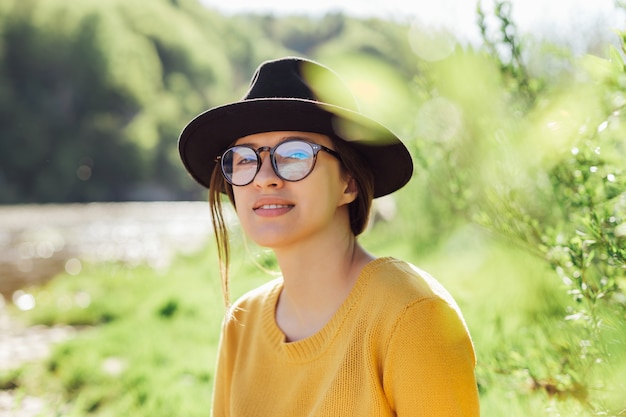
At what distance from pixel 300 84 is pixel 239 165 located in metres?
0.28

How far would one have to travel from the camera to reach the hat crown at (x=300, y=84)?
6.30 feet

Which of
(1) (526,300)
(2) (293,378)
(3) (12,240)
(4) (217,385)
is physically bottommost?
(3) (12,240)

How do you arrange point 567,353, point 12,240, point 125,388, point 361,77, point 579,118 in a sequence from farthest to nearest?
point 12,240 → point 361,77 → point 125,388 → point 567,353 → point 579,118

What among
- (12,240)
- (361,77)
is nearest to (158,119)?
(12,240)

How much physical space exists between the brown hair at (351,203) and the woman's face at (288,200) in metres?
0.04

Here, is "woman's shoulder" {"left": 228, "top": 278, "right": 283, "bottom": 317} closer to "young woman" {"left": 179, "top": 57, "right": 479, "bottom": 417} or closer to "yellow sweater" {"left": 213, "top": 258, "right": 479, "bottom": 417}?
"young woman" {"left": 179, "top": 57, "right": 479, "bottom": 417}

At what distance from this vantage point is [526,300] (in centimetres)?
356

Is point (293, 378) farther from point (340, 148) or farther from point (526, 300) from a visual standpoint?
point (526, 300)

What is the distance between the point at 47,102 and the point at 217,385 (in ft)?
168

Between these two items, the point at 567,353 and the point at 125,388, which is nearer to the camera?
the point at 567,353

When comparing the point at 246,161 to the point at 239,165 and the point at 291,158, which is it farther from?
the point at 291,158

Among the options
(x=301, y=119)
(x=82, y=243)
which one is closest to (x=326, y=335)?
(x=301, y=119)

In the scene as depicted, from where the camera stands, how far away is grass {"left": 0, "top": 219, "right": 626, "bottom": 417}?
2.24m

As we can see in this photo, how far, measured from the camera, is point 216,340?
583 cm
